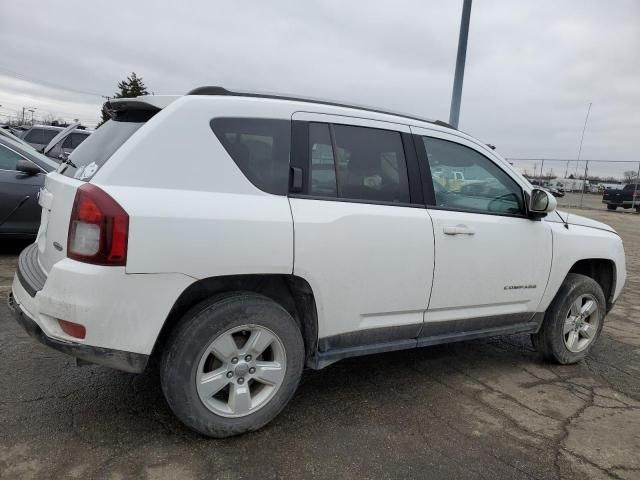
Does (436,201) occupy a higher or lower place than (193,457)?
higher

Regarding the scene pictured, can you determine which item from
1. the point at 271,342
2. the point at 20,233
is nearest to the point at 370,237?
the point at 271,342

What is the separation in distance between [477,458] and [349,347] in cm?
93

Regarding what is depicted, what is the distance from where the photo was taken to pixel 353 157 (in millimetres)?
3277

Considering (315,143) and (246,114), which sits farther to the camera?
(315,143)

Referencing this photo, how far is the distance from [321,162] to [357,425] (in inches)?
61.9

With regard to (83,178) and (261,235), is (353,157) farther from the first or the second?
(83,178)

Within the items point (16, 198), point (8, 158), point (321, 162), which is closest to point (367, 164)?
point (321, 162)

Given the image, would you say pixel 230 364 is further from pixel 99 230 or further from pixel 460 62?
pixel 460 62

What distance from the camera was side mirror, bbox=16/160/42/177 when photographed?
661 cm

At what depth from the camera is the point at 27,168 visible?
6.63 metres

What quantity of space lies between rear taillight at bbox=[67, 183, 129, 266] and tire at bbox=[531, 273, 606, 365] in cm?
340

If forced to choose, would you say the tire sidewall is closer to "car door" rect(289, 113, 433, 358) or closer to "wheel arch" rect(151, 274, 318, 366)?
"car door" rect(289, 113, 433, 358)

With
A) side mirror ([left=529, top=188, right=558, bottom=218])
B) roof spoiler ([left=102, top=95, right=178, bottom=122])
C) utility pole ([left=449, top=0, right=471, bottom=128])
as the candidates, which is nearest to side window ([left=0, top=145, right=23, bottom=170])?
roof spoiler ([left=102, top=95, right=178, bottom=122])

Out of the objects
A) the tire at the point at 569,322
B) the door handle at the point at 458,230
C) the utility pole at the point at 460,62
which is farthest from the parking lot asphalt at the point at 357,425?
the utility pole at the point at 460,62
